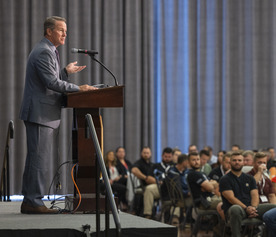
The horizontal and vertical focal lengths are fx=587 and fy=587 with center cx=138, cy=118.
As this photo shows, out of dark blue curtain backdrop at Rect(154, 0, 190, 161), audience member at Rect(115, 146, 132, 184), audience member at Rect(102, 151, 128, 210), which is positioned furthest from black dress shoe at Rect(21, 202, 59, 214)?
dark blue curtain backdrop at Rect(154, 0, 190, 161)

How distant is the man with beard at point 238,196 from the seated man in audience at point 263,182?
1.06ft

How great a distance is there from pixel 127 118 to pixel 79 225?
10.5 m

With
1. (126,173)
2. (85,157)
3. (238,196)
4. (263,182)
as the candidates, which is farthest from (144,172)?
(85,157)

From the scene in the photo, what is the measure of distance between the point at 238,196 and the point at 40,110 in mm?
4058

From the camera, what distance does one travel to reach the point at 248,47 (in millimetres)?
15328

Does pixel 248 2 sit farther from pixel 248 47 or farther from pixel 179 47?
pixel 179 47

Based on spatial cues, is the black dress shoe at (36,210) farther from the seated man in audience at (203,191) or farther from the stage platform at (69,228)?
the seated man in audience at (203,191)

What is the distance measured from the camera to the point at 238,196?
7.82 m

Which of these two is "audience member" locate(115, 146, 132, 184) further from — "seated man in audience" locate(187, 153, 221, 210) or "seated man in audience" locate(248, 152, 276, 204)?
"seated man in audience" locate(248, 152, 276, 204)

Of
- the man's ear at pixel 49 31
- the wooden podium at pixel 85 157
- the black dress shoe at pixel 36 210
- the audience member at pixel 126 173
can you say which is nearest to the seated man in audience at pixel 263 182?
the audience member at pixel 126 173

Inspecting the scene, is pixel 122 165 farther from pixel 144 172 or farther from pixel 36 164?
pixel 36 164

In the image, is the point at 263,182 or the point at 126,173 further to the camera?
the point at 126,173

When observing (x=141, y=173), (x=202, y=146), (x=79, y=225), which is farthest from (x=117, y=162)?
(x=79, y=225)

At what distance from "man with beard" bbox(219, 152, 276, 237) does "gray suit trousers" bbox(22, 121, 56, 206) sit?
3697 mm
